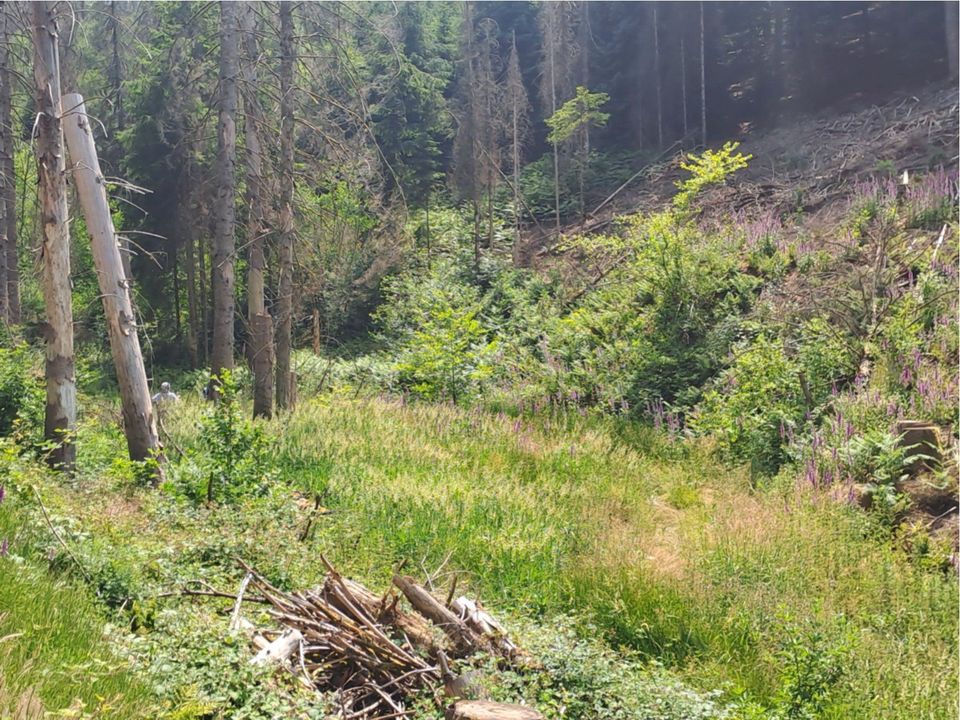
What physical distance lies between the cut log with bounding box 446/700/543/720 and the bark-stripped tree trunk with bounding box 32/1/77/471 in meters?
5.60

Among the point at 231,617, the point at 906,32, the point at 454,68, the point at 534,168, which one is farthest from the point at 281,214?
the point at 454,68

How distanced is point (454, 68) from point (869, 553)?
39.3 m

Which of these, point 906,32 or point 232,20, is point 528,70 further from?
point 232,20

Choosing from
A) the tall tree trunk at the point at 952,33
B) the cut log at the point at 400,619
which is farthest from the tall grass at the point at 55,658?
the tall tree trunk at the point at 952,33

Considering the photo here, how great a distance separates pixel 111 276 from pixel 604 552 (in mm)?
6036

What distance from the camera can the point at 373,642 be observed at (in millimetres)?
4121

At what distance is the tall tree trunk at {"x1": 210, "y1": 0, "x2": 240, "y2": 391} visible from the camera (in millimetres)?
10852

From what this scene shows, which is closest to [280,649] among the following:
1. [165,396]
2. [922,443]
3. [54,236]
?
[54,236]

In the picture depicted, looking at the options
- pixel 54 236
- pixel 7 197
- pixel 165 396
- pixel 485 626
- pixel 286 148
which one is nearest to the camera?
pixel 485 626

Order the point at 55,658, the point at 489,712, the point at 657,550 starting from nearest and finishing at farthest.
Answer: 1. the point at 55,658
2. the point at 489,712
3. the point at 657,550

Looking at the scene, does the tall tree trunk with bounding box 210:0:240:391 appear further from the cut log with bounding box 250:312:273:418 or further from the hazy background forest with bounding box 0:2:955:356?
the cut log with bounding box 250:312:273:418

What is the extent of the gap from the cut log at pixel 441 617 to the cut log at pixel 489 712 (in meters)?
0.66

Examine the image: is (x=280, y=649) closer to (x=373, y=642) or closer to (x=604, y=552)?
(x=373, y=642)

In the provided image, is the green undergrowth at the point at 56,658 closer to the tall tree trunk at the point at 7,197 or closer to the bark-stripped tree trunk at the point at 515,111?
the tall tree trunk at the point at 7,197
